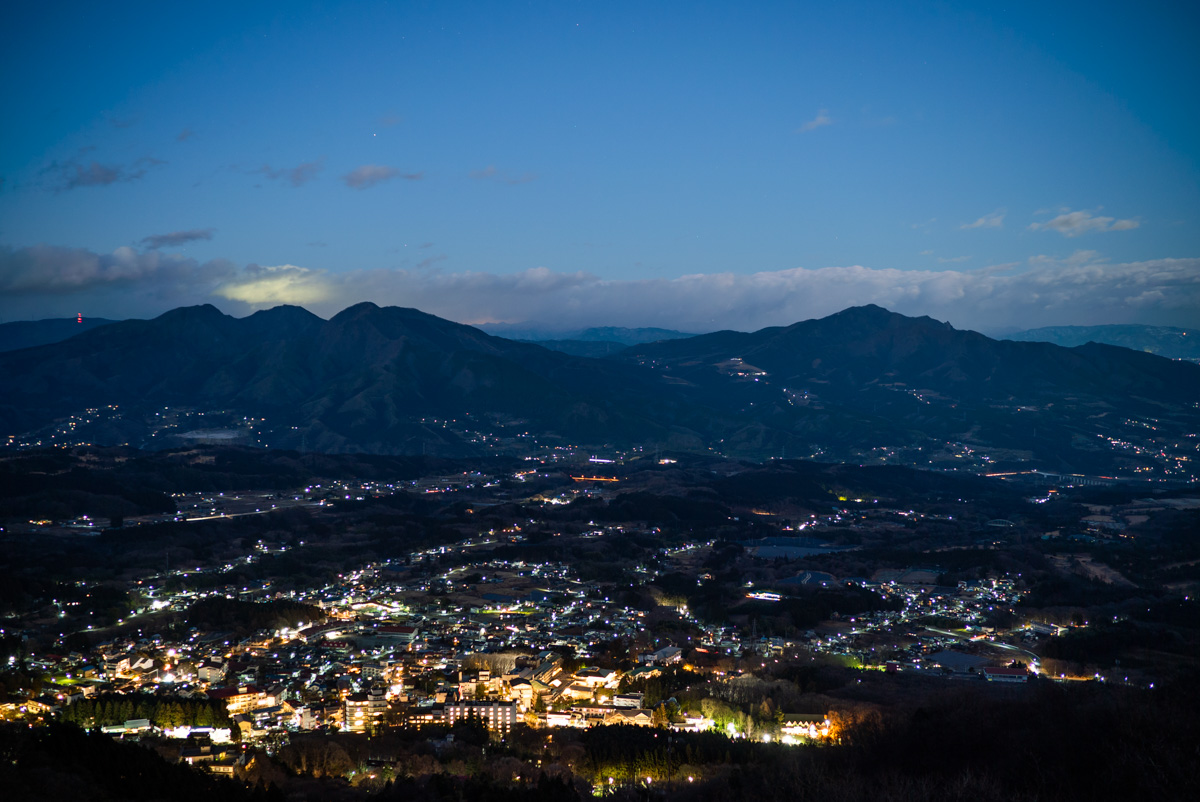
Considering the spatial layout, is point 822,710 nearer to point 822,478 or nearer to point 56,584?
point 56,584

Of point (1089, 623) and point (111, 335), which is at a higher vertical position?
point (111, 335)

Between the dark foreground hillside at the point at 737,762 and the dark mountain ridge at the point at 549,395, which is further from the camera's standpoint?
the dark mountain ridge at the point at 549,395

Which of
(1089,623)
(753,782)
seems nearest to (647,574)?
(1089,623)

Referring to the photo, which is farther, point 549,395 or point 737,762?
point 549,395

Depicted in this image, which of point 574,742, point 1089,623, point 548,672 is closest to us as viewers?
point 574,742

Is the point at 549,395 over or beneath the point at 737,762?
over

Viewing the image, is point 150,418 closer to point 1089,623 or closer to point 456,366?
point 456,366

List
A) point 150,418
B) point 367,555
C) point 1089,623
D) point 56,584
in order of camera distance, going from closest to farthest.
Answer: point 1089,623 → point 56,584 → point 367,555 → point 150,418

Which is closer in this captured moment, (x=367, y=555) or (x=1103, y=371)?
(x=367, y=555)

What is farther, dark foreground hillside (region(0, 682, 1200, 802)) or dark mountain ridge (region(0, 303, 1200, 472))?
dark mountain ridge (region(0, 303, 1200, 472))
